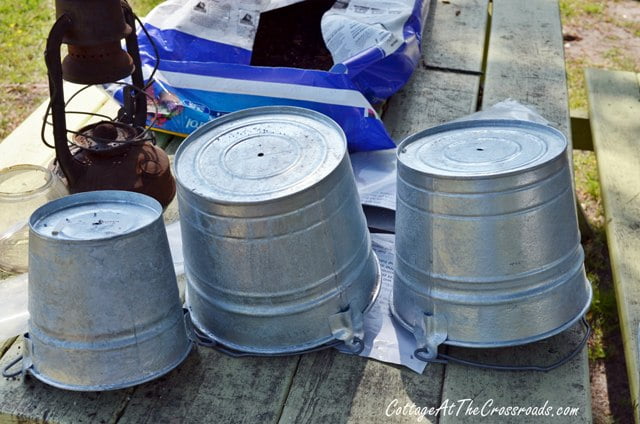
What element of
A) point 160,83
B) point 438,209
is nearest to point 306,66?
point 160,83

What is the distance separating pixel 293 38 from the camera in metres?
2.46

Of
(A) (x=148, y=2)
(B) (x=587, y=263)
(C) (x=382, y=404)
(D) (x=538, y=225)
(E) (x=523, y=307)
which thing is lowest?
(B) (x=587, y=263)

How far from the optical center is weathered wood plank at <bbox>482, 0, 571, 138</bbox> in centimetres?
236

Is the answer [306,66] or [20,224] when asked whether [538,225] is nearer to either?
[20,224]

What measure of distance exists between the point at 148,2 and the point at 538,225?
3462 mm

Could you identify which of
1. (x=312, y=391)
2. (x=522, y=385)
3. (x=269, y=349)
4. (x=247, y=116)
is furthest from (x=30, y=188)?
(x=522, y=385)

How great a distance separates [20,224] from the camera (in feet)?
5.58

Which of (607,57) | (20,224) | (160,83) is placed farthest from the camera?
(607,57)

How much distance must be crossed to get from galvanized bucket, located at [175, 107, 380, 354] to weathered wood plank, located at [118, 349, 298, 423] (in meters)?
0.03

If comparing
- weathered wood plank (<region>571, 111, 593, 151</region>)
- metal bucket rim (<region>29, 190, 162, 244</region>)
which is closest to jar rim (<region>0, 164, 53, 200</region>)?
metal bucket rim (<region>29, 190, 162, 244</region>)

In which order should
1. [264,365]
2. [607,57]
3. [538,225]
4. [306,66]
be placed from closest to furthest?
[538,225]
[264,365]
[306,66]
[607,57]

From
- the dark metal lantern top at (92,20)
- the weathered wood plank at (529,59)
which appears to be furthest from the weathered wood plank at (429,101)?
the dark metal lantern top at (92,20)

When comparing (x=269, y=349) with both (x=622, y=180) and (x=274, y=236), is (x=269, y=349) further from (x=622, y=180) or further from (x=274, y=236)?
(x=622, y=180)

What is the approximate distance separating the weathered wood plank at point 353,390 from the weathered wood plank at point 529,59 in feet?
3.46
